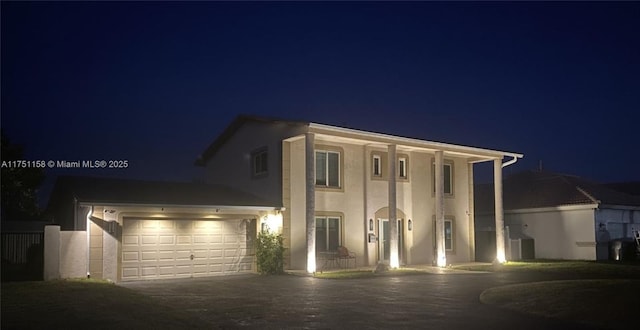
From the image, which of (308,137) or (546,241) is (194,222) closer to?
(308,137)

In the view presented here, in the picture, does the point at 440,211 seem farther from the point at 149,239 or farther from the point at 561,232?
the point at 149,239

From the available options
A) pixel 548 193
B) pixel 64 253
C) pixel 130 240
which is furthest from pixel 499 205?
pixel 64 253

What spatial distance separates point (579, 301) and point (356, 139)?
1207 cm

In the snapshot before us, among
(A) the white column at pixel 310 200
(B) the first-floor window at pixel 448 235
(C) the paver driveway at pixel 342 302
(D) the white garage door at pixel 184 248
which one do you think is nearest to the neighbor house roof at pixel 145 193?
(D) the white garage door at pixel 184 248

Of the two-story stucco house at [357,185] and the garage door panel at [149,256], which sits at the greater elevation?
the two-story stucco house at [357,185]

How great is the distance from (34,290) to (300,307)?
22.1ft

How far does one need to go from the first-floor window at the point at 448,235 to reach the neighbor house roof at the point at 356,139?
327 cm

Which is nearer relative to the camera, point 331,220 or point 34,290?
point 34,290

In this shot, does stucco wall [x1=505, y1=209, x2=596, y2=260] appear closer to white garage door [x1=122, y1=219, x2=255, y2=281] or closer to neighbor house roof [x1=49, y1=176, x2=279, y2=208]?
neighbor house roof [x1=49, y1=176, x2=279, y2=208]

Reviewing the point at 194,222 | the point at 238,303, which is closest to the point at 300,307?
the point at 238,303

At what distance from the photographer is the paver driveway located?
11070 mm

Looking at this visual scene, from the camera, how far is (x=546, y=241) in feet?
102

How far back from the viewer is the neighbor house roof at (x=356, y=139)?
870 inches

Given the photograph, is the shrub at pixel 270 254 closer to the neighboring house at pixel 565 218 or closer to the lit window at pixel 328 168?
the lit window at pixel 328 168
